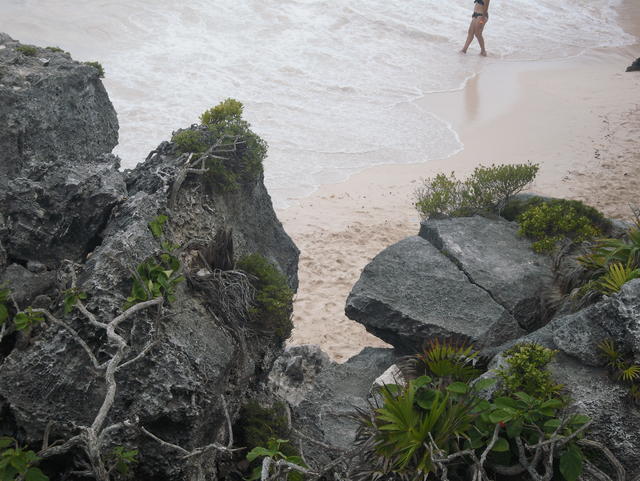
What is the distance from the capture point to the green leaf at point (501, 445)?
4.39 m

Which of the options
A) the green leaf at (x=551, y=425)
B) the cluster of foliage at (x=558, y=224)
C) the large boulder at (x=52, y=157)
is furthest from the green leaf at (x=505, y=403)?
the large boulder at (x=52, y=157)

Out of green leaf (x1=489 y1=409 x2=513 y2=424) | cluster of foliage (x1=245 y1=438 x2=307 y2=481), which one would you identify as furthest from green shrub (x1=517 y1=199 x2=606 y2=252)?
cluster of foliage (x1=245 y1=438 x2=307 y2=481)

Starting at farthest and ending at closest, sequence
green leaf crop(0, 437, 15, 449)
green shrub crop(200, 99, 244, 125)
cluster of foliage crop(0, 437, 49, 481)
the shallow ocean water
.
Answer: the shallow ocean water → green shrub crop(200, 99, 244, 125) → green leaf crop(0, 437, 15, 449) → cluster of foliage crop(0, 437, 49, 481)

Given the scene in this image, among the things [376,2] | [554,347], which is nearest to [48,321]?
[554,347]

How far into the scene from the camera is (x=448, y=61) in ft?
68.6

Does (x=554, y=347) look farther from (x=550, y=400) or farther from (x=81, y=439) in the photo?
(x=81, y=439)

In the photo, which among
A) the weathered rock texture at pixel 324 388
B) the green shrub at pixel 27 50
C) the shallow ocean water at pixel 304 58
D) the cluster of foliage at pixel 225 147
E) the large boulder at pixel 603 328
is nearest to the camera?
the large boulder at pixel 603 328

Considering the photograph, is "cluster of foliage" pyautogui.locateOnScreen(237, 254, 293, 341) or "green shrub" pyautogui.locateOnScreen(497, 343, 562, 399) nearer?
"green shrub" pyautogui.locateOnScreen(497, 343, 562, 399)

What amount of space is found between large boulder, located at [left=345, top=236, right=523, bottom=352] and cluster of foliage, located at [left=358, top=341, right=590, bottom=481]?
6.62 ft

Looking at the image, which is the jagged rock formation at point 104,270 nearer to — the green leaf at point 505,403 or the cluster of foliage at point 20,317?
the cluster of foliage at point 20,317

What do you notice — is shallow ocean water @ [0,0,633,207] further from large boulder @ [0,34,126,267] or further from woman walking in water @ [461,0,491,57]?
large boulder @ [0,34,126,267]

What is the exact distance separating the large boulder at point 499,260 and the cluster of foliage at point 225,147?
241 centimetres

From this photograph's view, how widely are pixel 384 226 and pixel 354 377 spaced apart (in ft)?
16.3

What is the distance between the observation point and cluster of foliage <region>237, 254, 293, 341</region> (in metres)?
5.79
